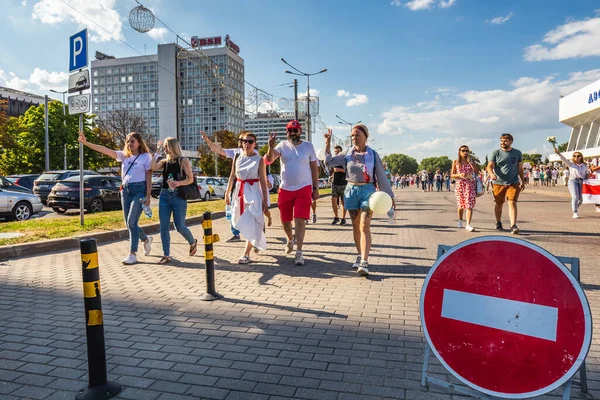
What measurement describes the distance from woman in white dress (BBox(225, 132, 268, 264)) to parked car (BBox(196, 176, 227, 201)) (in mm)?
19300

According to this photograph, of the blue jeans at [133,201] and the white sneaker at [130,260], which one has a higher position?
the blue jeans at [133,201]

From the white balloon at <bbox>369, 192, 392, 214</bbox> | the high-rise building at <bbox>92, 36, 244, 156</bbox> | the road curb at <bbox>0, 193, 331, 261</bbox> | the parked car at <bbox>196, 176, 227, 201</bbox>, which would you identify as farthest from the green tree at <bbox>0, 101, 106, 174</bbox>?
the high-rise building at <bbox>92, 36, 244, 156</bbox>

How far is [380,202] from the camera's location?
5.26 meters

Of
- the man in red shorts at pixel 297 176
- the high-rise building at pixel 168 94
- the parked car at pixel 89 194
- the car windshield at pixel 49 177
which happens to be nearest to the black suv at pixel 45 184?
the car windshield at pixel 49 177

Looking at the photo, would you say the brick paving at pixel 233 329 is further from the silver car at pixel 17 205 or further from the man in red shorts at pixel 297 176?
the silver car at pixel 17 205

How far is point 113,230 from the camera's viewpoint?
9719 millimetres

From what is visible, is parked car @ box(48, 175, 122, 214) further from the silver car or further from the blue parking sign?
the blue parking sign

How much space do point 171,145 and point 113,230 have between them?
156 inches

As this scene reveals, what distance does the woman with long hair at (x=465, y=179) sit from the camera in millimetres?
9984

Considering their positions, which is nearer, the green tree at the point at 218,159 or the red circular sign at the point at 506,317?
the red circular sign at the point at 506,317

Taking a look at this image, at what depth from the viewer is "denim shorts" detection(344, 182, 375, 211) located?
5.66 metres

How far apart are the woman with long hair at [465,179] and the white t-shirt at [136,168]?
6.51 meters

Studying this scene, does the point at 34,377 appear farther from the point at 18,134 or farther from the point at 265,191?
the point at 18,134

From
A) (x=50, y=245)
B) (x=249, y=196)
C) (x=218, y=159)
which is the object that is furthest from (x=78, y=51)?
(x=218, y=159)
